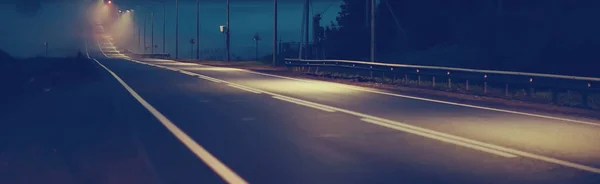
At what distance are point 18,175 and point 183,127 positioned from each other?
18.3 ft

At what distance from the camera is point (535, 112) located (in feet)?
62.1

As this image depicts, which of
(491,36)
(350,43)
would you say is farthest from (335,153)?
(350,43)

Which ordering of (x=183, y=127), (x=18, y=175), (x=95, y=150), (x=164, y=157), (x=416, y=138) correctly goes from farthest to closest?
(x=183, y=127) < (x=416, y=138) < (x=95, y=150) < (x=164, y=157) < (x=18, y=175)

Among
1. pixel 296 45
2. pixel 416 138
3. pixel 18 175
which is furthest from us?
pixel 296 45

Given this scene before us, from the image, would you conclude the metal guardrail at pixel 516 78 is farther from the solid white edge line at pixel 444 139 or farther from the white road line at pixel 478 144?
the solid white edge line at pixel 444 139

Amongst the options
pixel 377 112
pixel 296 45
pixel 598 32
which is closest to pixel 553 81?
pixel 377 112

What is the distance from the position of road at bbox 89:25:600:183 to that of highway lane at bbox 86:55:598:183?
0.5 inches

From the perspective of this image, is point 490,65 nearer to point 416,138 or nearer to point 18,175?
point 416,138

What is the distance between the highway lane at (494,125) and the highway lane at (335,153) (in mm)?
943

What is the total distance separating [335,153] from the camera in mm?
11438

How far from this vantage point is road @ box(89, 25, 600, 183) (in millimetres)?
9656

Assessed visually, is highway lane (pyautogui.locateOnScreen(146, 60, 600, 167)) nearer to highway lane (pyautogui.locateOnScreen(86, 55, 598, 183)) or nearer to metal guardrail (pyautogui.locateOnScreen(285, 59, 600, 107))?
highway lane (pyautogui.locateOnScreen(86, 55, 598, 183))

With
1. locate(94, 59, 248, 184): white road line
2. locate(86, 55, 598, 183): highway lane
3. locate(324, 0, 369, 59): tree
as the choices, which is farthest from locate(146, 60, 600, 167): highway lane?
locate(324, 0, 369, 59): tree

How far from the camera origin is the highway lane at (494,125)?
12180 millimetres
